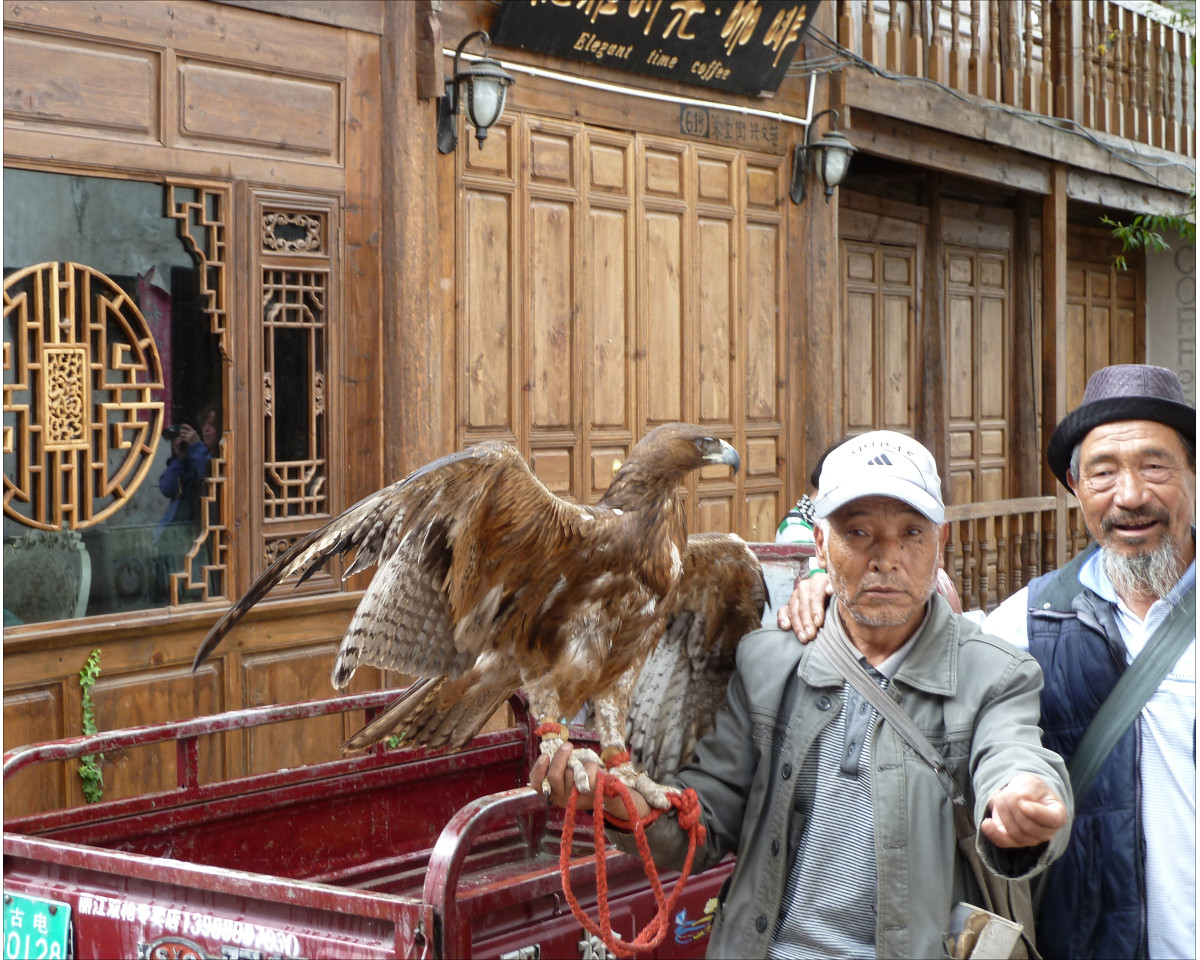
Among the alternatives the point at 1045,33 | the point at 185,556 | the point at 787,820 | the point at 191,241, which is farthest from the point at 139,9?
the point at 1045,33

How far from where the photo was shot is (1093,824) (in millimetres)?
2463

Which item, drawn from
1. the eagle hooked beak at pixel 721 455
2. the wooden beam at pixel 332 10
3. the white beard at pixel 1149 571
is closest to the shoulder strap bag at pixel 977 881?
the white beard at pixel 1149 571

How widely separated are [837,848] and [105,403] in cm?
420

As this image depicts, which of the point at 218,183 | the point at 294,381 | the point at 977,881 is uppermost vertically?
the point at 218,183

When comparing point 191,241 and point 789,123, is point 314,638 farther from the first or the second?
point 789,123

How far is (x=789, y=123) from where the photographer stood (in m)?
8.98

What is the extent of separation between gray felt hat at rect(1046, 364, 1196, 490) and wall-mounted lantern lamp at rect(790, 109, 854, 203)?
6403mm

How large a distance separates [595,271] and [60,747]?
5135 mm

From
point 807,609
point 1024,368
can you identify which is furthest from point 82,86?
point 1024,368

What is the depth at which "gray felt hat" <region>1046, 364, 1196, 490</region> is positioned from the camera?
267cm

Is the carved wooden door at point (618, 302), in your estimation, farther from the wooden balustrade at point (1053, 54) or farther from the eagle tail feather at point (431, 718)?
the eagle tail feather at point (431, 718)

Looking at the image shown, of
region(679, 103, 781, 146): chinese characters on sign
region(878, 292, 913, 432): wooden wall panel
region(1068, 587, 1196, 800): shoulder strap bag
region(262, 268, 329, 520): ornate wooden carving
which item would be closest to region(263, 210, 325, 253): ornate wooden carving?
region(262, 268, 329, 520): ornate wooden carving

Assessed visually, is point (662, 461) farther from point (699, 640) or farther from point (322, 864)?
point (322, 864)

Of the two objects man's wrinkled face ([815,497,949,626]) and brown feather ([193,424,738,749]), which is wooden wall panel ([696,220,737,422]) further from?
man's wrinkled face ([815,497,949,626])
